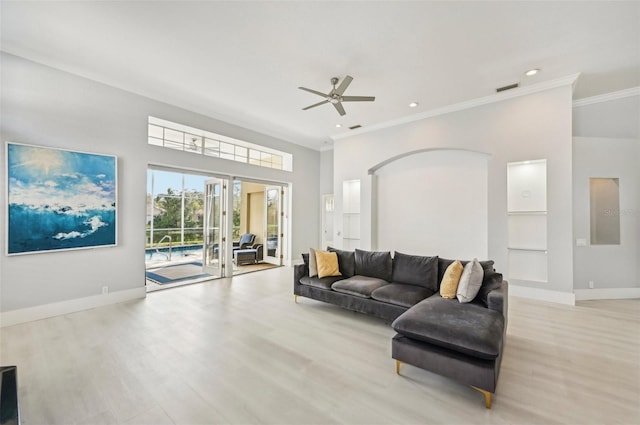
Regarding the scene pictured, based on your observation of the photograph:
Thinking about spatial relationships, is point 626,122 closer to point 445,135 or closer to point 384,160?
point 445,135

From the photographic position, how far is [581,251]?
4668 mm

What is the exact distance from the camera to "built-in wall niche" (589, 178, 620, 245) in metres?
4.61

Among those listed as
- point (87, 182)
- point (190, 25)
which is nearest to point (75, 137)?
point (87, 182)

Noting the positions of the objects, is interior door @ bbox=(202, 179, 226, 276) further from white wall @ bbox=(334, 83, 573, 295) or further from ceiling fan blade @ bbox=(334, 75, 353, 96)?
white wall @ bbox=(334, 83, 573, 295)

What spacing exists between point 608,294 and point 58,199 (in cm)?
890

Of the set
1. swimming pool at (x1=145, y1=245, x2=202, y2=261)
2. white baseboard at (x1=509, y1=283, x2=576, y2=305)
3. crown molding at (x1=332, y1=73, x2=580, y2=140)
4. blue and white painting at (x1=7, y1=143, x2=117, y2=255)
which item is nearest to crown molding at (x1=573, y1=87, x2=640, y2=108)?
crown molding at (x1=332, y1=73, x2=580, y2=140)

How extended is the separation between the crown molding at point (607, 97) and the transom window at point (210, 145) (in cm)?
629

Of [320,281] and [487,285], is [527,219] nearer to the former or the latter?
[487,285]

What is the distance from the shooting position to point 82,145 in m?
3.94

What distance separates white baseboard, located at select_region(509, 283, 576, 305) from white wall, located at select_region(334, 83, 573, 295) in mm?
65

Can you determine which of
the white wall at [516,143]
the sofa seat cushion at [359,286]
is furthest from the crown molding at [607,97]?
the sofa seat cushion at [359,286]

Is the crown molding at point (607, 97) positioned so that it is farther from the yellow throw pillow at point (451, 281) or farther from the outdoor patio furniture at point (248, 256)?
the outdoor patio furniture at point (248, 256)

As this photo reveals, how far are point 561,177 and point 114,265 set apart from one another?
7.44 metres

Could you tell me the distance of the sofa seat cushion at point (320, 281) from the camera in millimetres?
4023
